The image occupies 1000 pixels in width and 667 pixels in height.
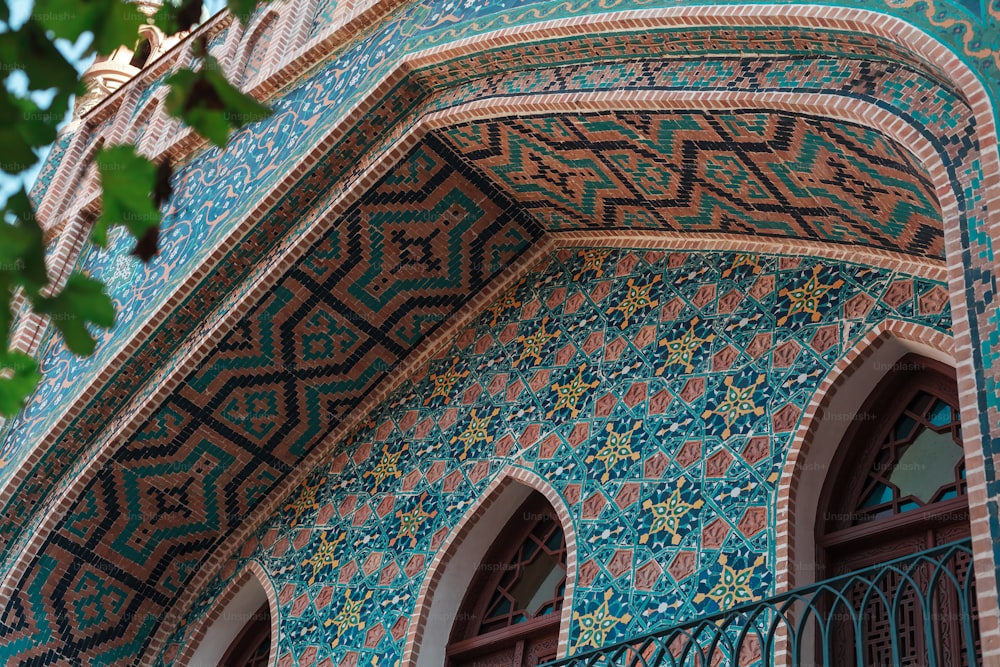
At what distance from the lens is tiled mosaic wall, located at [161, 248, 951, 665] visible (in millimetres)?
4891

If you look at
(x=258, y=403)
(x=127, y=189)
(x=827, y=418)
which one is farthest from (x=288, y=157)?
(x=127, y=189)

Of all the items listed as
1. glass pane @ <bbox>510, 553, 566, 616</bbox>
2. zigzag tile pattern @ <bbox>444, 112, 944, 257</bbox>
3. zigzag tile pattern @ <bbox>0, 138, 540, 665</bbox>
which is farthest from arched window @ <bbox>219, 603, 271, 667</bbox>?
zigzag tile pattern @ <bbox>444, 112, 944, 257</bbox>

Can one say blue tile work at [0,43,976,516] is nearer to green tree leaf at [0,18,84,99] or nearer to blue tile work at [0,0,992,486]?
blue tile work at [0,0,992,486]

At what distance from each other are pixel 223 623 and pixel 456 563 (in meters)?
1.46

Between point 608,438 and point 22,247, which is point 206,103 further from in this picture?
point 608,438

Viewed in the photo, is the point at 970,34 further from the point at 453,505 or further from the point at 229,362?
the point at 229,362

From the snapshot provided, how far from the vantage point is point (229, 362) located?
636 cm

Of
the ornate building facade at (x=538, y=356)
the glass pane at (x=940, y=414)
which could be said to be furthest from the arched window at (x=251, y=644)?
the glass pane at (x=940, y=414)

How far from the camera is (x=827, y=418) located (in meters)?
4.86

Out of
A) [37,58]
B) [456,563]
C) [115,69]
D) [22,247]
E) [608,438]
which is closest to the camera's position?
[22,247]

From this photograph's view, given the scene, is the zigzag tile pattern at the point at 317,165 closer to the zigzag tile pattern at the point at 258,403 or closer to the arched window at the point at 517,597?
the zigzag tile pattern at the point at 258,403

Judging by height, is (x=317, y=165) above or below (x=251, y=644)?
above

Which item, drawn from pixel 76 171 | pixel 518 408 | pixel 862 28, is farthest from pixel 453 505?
pixel 76 171

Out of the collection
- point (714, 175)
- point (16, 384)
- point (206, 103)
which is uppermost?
point (714, 175)
